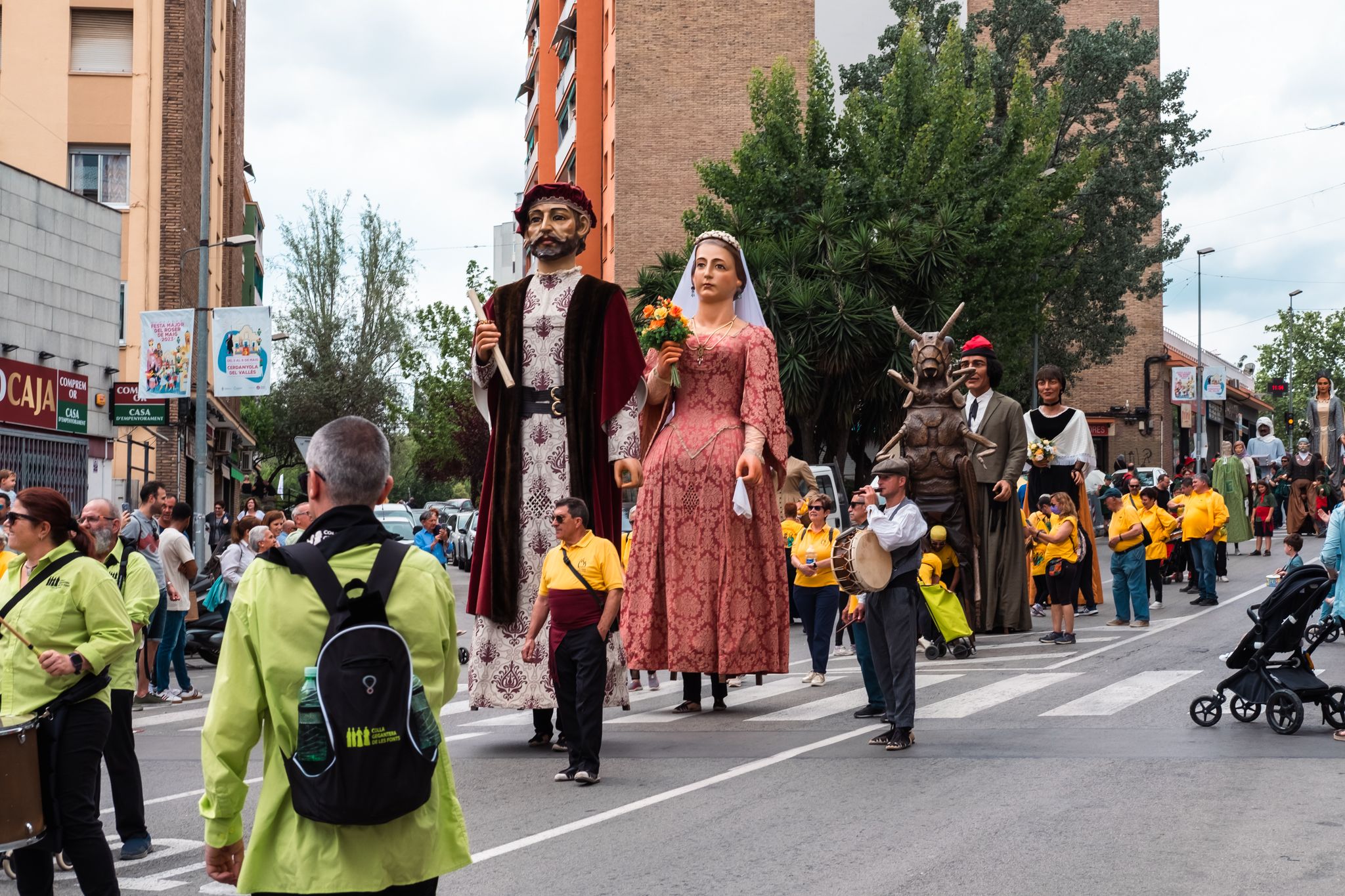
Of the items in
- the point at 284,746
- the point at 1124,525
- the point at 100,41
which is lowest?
the point at 284,746

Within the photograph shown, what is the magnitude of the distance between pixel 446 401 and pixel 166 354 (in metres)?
37.9

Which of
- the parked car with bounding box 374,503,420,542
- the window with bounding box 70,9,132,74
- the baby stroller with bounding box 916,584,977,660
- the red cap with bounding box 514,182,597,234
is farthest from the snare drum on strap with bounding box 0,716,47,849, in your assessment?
the window with bounding box 70,9,132,74

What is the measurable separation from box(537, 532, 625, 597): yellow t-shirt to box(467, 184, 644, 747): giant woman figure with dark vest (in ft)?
3.07

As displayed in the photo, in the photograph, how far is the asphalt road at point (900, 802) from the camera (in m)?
6.56

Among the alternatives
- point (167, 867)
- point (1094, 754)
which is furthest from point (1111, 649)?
point (167, 867)

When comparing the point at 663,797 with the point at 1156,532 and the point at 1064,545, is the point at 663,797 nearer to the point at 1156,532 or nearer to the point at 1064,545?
the point at 1064,545

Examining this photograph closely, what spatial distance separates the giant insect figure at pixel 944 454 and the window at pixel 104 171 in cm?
2566

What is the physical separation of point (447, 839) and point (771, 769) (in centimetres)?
520

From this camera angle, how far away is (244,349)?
30.5 m

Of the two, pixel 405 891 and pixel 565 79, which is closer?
pixel 405 891

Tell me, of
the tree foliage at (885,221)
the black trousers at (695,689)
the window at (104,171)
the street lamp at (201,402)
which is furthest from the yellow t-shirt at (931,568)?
the window at (104,171)

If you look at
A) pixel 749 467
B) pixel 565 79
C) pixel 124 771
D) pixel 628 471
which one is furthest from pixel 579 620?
pixel 565 79

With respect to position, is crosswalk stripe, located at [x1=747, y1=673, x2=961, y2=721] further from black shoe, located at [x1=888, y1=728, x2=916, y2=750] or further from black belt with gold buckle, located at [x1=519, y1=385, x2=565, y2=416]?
black belt with gold buckle, located at [x1=519, y1=385, x2=565, y2=416]

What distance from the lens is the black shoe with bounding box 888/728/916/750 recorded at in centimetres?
966
